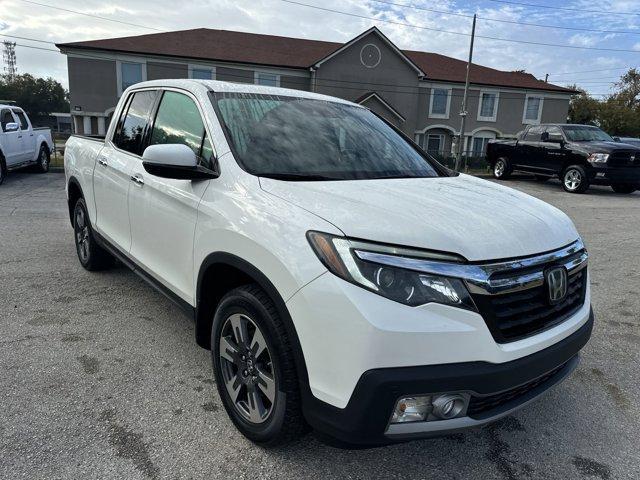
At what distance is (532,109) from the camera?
115 feet

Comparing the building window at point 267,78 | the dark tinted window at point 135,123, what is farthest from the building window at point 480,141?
the dark tinted window at point 135,123

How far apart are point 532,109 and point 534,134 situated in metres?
22.5

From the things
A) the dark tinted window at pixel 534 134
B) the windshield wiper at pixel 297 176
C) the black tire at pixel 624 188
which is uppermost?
the dark tinted window at pixel 534 134

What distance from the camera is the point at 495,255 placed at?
1990 mm

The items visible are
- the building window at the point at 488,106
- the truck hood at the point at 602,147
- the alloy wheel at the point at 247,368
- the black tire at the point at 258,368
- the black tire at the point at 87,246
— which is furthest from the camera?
the building window at the point at 488,106

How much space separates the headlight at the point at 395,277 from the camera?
1850 millimetres

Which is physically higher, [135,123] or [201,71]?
[201,71]

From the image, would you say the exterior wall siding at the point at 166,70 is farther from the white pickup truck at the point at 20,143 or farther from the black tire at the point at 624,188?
the black tire at the point at 624,188

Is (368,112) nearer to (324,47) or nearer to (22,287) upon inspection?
(22,287)

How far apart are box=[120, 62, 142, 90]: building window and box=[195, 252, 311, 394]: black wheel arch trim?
27.3 m

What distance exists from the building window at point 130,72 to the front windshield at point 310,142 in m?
26.6

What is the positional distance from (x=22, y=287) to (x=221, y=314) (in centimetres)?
311

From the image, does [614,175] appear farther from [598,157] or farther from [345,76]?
[345,76]

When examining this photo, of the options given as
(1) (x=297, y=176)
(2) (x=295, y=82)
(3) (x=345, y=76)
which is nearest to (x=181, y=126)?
(1) (x=297, y=176)
